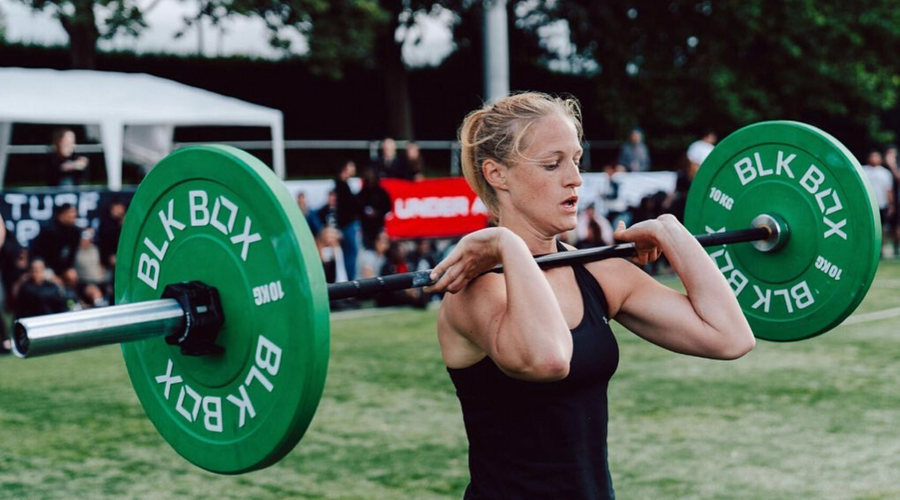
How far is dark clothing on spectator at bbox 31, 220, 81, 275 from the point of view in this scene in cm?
960

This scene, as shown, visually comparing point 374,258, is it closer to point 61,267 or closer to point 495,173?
point 61,267

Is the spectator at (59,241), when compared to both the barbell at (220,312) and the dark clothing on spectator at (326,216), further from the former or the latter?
the barbell at (220,312)

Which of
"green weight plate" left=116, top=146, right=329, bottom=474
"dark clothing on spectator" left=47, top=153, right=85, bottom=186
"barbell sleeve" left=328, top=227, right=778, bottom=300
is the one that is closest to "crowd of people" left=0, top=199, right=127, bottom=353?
"dark clothing on spectator" left=47, top=153, right=85, bottom=186

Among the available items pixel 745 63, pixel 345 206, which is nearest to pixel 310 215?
pixel 345 206

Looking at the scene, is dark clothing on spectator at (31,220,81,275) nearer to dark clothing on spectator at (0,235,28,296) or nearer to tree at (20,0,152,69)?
dark clothing on spectator at (0,235,28,296)

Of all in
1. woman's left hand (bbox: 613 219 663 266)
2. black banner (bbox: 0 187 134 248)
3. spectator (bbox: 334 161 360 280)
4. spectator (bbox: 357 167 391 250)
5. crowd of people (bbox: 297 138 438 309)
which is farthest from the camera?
spectator (bbox: 357 167 391 250)

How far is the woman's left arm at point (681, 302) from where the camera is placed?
8.26 feet

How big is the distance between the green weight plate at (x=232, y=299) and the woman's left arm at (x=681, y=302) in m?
0.84

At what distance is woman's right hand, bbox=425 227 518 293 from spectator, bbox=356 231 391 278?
357 inches

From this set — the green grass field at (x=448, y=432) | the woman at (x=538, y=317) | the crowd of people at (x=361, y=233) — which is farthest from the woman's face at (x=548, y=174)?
the crowd of people at (x=361, y=233)

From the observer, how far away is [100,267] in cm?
993

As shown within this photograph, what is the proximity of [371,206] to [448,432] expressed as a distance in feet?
19.0

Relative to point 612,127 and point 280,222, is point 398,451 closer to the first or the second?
point 280,222

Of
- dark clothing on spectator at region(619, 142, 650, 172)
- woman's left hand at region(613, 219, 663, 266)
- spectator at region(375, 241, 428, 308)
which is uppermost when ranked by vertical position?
dark clothing on spectator at region(619, 142, 650, 172)
